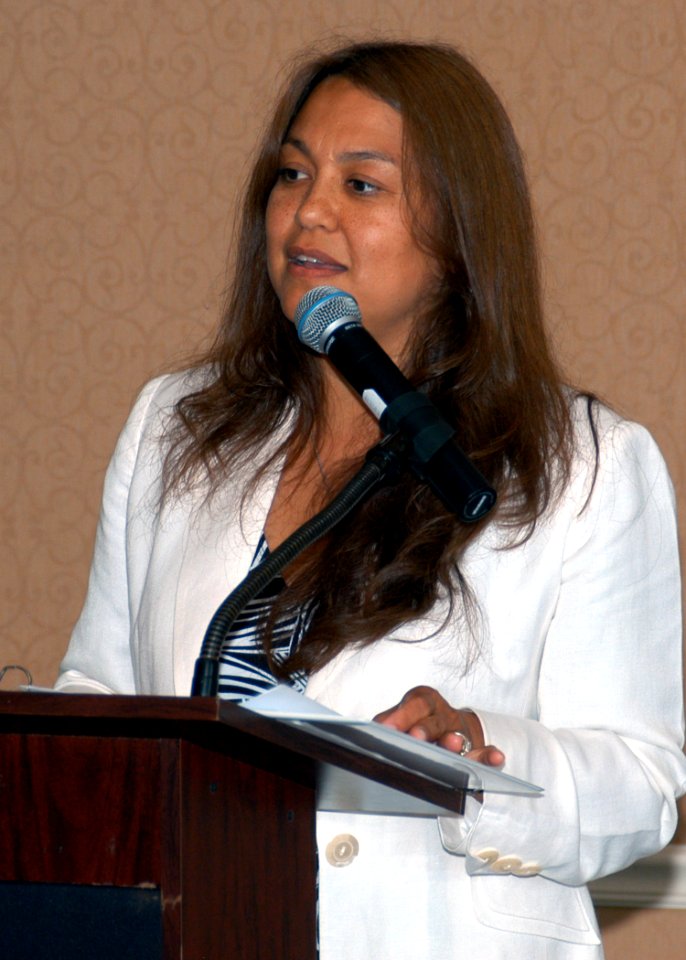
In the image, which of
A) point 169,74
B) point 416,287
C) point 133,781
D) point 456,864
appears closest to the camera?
point 133,781

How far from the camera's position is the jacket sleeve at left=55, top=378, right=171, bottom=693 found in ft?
6.05

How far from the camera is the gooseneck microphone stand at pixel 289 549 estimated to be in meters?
1.08

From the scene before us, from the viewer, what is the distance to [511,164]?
192 centimetres

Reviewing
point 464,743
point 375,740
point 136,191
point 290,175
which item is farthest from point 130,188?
point 375,740

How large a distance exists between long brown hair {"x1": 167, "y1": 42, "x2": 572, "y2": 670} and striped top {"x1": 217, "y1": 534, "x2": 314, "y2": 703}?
0.02 meters

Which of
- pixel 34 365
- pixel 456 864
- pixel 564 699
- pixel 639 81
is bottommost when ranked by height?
pixel 456 864

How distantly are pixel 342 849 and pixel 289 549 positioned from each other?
384 millimetres

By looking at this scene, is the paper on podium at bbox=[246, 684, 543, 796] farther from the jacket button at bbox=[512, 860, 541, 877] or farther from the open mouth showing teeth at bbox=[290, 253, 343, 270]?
the open mouth showing teeth at bbox=[290, 253, 343, 270]

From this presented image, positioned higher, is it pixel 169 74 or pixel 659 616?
pixel 169 74

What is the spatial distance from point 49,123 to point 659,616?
210cm

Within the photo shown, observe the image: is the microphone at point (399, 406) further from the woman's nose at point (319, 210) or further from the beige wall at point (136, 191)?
the beige wall at point (136, 191)

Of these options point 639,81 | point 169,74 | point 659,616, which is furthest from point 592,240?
point 659,616

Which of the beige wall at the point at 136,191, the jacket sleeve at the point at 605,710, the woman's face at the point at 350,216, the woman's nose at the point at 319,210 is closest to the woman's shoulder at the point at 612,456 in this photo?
the jacket sleeve at the point at 605,710

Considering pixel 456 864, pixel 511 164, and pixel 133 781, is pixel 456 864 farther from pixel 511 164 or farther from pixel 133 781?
pixel 511 164
